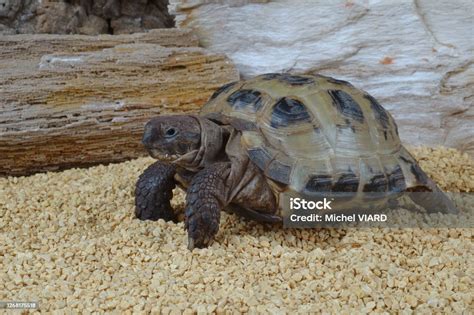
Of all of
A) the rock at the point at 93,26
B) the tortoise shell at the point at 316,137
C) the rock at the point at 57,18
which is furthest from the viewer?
the rock at the point at 93,26

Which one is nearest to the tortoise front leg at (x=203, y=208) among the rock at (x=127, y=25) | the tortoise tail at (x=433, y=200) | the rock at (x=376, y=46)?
the tortoise tail at (x=433, y=200)

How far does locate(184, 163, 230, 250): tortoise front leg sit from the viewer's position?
8.48 feet

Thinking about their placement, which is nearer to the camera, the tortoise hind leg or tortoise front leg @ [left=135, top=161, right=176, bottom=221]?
the tortoise hind leg

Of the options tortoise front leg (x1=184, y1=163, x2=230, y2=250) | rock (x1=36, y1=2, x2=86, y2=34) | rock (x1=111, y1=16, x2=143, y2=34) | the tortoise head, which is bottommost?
rock (x1=111, y1=16, x2=143, y2=34)

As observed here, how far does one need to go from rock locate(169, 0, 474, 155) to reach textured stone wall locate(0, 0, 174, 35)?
973mm

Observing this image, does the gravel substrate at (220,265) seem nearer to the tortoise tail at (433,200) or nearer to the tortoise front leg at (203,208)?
the tortoise front leg at (203,208)

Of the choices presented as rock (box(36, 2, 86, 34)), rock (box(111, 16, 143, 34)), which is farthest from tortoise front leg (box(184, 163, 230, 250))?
rock (box(111, 16, 143, 34))

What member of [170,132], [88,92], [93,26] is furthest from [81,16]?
[170,132]

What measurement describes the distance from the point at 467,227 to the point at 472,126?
53.2 inches

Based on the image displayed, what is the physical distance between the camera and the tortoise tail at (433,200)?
3166mm

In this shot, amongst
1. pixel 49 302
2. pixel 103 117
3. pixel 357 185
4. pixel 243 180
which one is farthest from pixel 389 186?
pixel 103 117

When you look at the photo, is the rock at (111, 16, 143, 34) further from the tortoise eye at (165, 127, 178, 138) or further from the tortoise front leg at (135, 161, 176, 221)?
the tortoise eye at (165, 127, 178, 138)

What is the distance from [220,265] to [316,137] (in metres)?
0.72

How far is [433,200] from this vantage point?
320 centimetres
